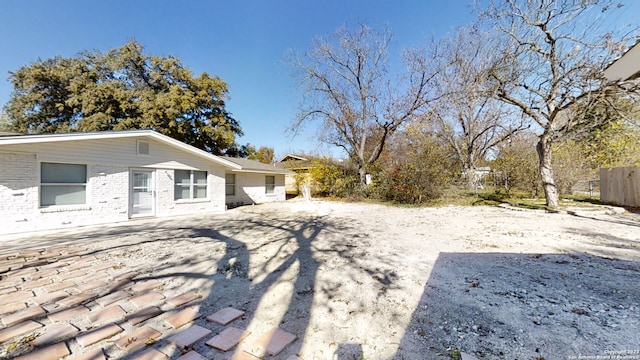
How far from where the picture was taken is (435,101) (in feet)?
48.4

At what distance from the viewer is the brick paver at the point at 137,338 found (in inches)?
80.0

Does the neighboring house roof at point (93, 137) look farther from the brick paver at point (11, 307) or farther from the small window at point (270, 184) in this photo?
the brick paver at point (11, 307)

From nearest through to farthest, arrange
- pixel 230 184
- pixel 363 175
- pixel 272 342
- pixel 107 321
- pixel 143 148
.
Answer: pixel 272 342, pixel 107 321, pixel 143 148, pixel 230 184, pixel 363 175

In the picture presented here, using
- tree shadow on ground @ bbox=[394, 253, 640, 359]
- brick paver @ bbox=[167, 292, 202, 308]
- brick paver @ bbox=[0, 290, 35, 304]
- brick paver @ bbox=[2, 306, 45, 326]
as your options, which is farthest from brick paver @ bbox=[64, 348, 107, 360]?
tree shadow on ground @ bbox=[394, 253, 640, 359]

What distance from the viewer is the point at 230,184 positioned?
558 inches

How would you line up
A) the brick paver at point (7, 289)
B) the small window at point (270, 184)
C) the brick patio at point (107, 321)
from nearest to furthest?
the brick patio at point (107, 321), the brick paver at point (7, 289), the small window at point (270, 184)

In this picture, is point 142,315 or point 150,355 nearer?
point 150,355

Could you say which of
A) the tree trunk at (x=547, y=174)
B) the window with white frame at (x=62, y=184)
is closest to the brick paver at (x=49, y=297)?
the window with white frame at (x=62, y=184)

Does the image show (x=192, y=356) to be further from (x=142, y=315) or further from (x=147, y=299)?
(x=147, y=299)

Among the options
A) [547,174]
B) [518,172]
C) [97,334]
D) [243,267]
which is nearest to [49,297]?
[97,334]

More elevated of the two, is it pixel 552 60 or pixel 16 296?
pixel 552 60

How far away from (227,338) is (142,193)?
29.7 feet

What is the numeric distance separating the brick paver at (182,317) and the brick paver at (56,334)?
2.49ft

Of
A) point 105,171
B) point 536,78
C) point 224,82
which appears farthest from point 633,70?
point 224,82
